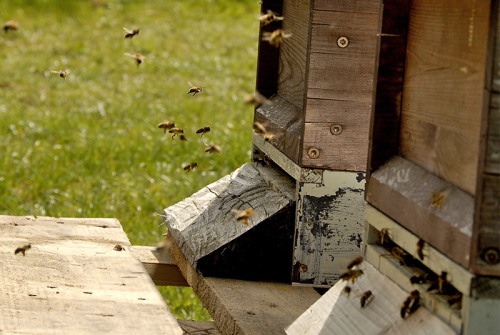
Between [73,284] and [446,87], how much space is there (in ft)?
3.94

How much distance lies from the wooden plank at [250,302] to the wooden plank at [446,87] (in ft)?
2.21

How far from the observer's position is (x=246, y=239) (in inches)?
132

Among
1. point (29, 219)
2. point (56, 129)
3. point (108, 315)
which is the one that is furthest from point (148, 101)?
point (108, 315)

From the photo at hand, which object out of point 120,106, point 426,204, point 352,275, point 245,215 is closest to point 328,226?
point 245,215

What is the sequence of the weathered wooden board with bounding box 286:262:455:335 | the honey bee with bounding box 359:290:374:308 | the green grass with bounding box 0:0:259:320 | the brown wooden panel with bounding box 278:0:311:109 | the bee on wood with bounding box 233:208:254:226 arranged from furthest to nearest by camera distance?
1. the green grass with bounding box 0:0:259:320
2. the brown wooden panel with bounding box 278:0:311:109
3. the bee on wood with bounding box 233:208:254:226
4. the honey bee with bounding box 359:290:374:308
5. the weathered wooden board with bounding box 286:262:455:335

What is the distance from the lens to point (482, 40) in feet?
7.04

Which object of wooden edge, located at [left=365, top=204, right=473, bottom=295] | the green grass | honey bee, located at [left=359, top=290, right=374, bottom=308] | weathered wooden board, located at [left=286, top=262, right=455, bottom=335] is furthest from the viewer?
the green grass

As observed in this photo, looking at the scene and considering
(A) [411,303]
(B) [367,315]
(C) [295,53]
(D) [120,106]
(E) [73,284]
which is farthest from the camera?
(D) [120,106]

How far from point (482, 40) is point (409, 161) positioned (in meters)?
0.51

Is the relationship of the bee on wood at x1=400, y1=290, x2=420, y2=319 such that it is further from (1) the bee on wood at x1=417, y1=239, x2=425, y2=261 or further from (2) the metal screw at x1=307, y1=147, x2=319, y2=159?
(2) the metal screw at x1=307, y1=147, x2=319, y2=159

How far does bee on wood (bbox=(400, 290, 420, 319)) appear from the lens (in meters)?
2.28

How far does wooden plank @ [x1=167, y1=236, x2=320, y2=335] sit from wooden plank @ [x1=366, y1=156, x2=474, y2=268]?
1.75 feet

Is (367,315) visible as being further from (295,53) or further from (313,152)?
(295,53)

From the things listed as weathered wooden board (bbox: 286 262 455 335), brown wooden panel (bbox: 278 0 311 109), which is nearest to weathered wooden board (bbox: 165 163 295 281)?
brown wooden panel (bbox: 278 0 311 109)
